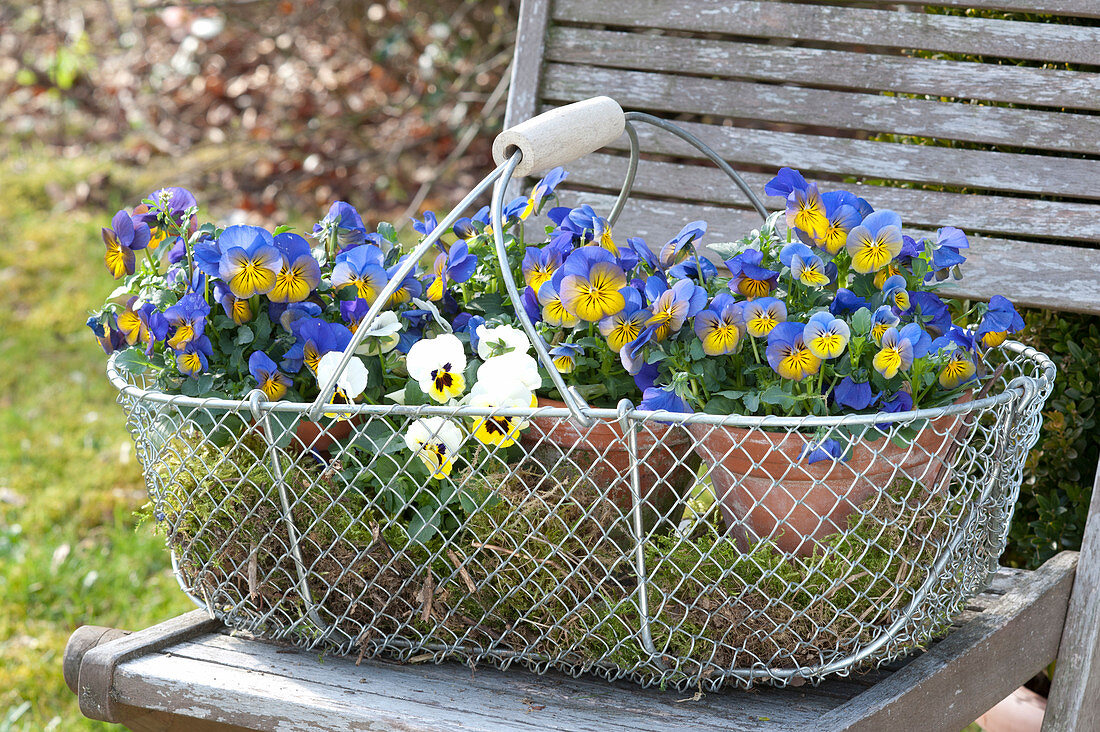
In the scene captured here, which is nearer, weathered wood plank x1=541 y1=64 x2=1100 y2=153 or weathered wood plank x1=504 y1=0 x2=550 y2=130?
weathered wood plank x1=541 y1=64 x2=1100 y2=153

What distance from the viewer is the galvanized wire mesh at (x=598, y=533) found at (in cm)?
102

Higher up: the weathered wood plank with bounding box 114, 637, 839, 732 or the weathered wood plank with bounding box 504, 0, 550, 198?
the weathered wood plank with bounding box 504, 0, 550, 198

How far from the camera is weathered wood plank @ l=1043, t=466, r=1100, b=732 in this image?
1.34 m

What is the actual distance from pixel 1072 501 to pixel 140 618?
5.96 ft

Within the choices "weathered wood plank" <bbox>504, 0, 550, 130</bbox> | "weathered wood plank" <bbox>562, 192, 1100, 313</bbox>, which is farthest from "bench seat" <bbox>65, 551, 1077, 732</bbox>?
"weathered wood plank" <bbox>504, 0, 550, 130</bbox>

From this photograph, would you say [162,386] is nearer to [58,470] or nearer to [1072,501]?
[1072,501]

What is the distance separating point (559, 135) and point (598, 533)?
1.33ft

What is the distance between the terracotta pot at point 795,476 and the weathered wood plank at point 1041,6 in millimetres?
773

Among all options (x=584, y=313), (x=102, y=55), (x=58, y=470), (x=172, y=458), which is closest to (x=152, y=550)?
(x=58, y=470)

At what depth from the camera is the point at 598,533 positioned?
107 centimetres

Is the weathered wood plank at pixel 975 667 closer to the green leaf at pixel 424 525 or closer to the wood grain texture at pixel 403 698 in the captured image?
the wood grain texture at pixel 403 698

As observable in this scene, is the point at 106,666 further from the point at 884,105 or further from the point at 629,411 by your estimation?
the point at 884,105

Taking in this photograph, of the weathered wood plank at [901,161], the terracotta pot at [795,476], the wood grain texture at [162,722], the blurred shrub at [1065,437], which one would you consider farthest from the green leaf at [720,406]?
the blurred shrub at [1065,437]

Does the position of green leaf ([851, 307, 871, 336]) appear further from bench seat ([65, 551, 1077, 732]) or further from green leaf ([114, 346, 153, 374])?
green leaf ([114, 346, 153, 374])
